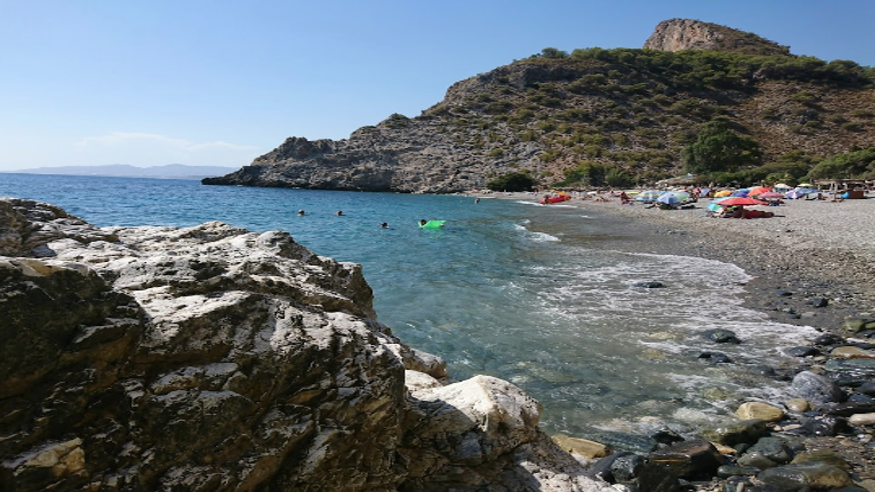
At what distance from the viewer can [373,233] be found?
36656 mm

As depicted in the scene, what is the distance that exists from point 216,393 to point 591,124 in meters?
129

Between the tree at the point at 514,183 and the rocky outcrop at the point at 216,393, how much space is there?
9441cm

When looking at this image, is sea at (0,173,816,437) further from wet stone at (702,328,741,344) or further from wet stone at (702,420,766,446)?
wet stone at (702,420,766,446)

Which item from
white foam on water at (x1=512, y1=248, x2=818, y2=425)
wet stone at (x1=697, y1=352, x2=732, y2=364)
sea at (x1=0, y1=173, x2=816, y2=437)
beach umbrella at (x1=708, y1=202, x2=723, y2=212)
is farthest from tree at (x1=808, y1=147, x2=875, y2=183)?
wet stone at (x1=697, y1=352, x2=732, y2=364)

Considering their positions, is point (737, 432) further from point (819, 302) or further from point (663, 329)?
point (819, 302)

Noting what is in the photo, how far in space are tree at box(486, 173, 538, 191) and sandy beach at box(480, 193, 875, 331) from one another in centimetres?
5531

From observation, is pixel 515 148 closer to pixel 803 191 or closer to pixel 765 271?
pixel 803 191

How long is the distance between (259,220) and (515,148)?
80.4 m

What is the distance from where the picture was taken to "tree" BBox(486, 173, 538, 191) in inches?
3824

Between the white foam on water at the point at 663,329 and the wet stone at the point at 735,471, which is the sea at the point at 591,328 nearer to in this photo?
the white foam on water at the point at 663,329

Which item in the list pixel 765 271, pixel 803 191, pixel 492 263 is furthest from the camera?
pixel 803 191

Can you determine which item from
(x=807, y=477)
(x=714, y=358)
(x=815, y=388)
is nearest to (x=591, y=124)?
(x=714, y=358)

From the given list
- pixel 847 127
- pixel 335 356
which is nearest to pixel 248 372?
pixel 335 356

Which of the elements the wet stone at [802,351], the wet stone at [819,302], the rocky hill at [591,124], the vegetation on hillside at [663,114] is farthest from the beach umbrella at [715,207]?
the rocky hill at [591,124]
